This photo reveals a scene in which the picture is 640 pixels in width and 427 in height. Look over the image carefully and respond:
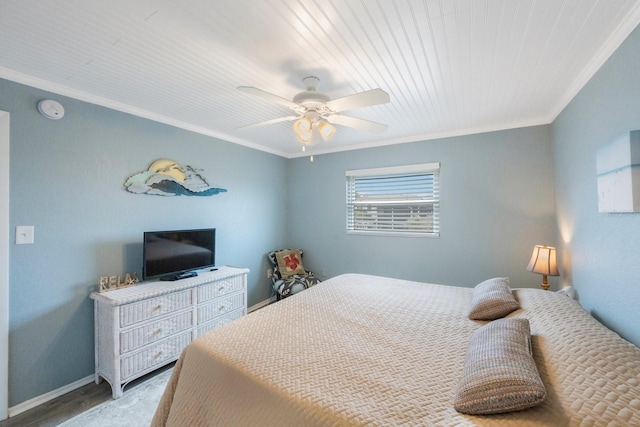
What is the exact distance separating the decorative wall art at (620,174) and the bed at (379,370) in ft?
2.07

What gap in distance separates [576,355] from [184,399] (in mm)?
1769

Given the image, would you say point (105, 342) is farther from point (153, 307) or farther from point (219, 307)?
point (219, 307)

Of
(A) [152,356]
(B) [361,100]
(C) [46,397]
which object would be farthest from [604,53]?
(C) [46,397]

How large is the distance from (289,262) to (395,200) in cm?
183

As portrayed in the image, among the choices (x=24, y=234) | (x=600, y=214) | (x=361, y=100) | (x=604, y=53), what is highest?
(x=604, y=53)

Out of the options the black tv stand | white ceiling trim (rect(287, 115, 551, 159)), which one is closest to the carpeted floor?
the black tv stand

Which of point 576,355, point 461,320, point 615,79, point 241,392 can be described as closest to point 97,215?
point 241,392

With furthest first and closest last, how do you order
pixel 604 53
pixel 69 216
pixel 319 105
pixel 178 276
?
pixel 178 276
pixel 69 216
pixel 319 105
pixel 604 53

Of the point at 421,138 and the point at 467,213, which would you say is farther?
the point at 421,138

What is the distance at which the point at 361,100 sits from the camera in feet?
5.72

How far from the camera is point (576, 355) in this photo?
42.6 inches

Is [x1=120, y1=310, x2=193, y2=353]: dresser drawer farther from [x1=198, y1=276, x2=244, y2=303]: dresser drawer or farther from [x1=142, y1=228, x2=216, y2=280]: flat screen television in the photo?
[x1=142, y1=228, x2=216, y2=280]: flat screen television

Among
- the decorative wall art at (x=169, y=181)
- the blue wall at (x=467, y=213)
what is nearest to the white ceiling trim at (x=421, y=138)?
the blue wall at (x=467, y=213)

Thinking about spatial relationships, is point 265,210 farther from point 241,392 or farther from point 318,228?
point 241,392
